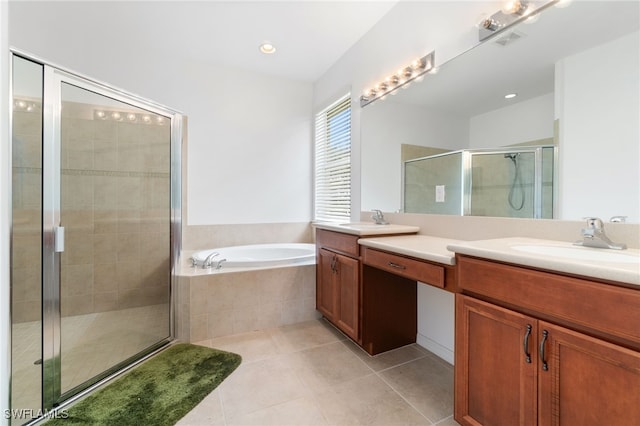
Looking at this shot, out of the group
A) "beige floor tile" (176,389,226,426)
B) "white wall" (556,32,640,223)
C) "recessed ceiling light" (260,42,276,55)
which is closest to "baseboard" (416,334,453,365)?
"white wall" (556,32,640,223)

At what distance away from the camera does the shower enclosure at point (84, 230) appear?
1.38 meters

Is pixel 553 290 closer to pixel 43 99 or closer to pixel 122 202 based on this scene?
pixel 43 99

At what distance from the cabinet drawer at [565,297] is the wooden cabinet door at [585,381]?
44mm

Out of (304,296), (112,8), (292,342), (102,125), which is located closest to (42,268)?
(102,125)

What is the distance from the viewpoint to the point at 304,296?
2.41m

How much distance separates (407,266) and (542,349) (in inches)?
25.0

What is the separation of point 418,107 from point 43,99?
2.27 meters

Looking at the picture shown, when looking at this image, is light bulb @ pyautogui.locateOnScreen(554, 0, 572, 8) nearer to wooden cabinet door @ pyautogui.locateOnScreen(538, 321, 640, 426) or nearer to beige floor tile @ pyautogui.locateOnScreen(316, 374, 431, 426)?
wooden cabinet door @ pyautogui.locateOnScreen(538, 321, 640, 426)

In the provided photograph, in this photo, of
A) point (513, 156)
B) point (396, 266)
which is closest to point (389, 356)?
point (396, 266)

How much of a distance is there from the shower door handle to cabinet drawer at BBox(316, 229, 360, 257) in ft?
5.37

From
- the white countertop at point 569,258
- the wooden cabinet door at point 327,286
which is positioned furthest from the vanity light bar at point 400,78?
the wooden cabinet door at point 327,286

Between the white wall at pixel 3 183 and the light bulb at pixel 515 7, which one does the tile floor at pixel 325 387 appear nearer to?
the white wall at pixel 3 183

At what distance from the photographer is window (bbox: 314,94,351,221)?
2859mm

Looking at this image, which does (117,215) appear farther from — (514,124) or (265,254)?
(514,124)
